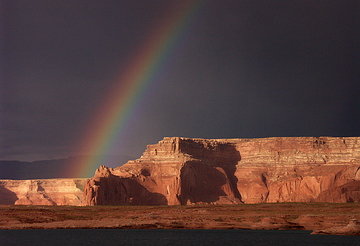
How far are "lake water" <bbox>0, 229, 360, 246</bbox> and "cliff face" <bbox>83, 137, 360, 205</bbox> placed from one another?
3167 inches

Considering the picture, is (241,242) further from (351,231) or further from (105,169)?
(105,169)

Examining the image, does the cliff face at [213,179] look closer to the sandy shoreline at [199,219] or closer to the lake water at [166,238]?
the sandy shoreline at [199,219]

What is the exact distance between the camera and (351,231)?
76438 mm

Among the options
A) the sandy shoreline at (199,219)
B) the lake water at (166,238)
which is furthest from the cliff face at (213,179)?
the lake water at (166,238)

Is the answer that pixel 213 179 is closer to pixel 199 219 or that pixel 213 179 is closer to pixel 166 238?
pixel 199 219

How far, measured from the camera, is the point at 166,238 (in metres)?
78.9

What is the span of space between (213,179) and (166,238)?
113175mm

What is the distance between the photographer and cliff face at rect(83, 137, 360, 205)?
174125 mm

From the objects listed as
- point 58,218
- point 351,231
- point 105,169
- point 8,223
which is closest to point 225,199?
point 105,169

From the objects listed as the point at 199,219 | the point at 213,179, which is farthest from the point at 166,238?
the point at 213,179

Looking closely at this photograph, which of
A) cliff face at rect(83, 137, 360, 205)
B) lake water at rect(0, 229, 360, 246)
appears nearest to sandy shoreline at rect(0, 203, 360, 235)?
lake water at rect(0, 229, 360, 246)

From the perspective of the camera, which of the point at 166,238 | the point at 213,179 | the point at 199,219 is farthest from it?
the point at 213,179

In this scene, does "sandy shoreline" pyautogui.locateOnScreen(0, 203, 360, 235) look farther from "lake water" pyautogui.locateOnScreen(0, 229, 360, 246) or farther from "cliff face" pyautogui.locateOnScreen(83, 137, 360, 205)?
"cliff face" pyautogui.locateOnScreen(83, 137, 360, 205)

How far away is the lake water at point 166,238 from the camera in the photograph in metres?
72.6
